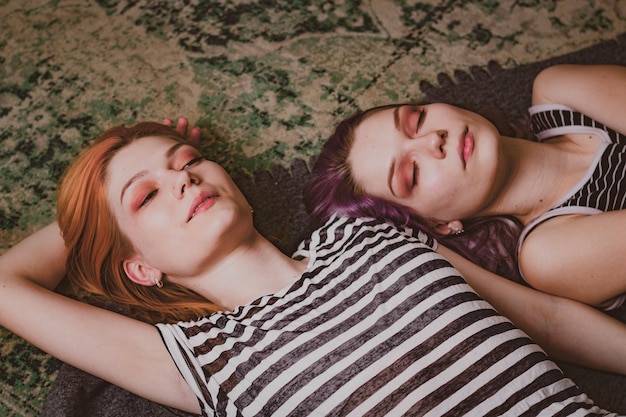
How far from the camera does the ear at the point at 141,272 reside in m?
1.28

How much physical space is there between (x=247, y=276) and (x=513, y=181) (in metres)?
0.64

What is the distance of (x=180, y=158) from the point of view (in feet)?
4.14

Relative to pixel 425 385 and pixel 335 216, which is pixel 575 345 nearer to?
pixel 425 385

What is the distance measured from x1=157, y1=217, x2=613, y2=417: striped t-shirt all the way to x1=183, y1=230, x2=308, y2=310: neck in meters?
0.04

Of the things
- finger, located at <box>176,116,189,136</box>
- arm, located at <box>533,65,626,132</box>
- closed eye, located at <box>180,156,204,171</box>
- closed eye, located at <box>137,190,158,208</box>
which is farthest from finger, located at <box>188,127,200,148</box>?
arm, located at <box>533,65,626,132</box>

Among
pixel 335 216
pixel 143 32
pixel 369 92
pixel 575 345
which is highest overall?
pixel 143 32

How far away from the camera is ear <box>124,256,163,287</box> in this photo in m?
1.28

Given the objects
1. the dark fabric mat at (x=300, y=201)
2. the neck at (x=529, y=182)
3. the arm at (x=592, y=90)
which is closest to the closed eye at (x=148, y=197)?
the dark fabric mat at (x=300, y=201)

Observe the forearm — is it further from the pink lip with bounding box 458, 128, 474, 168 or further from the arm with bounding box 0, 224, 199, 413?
the pink lip with bounding box 458, 128, 474, 168

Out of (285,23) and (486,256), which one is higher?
(285,23)

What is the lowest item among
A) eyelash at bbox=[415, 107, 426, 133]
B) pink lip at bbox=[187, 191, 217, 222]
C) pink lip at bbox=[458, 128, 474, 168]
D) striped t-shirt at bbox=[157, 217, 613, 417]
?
striped t-shirt at bbox=[157, 217, 613, 417]

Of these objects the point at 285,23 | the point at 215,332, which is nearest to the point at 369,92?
the point at 285,23

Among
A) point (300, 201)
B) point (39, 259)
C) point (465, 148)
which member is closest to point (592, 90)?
point (465, 148)

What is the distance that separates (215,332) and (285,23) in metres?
1.02
